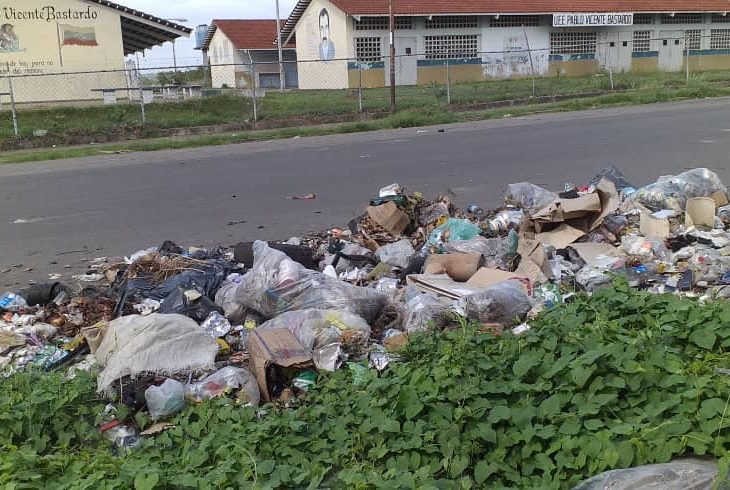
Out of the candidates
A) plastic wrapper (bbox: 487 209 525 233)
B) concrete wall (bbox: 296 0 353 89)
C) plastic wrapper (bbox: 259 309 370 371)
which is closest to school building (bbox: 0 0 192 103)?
concrete wall (bbox: 296 0 353 89)

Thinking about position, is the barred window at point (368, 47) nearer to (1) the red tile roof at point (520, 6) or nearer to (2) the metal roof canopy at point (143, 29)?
(1) the red tile roof at point (520, 6)

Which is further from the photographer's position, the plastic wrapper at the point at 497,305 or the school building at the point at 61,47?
the school building at the point at 61,47

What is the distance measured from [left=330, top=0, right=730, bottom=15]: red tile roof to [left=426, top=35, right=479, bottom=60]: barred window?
64.8 inches

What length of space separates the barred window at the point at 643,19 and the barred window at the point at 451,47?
33.6ft

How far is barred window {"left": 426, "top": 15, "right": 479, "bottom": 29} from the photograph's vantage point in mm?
37594

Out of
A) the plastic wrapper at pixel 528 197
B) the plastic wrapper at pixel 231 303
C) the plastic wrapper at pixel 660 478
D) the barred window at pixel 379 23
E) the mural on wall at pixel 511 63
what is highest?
the barred window at pixel 379 23

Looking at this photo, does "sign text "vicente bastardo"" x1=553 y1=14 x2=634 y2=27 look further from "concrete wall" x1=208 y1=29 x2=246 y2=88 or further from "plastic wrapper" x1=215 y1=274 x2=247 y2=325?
"plastic wrapper" x1=215 y1=274 x2=247 y2=325

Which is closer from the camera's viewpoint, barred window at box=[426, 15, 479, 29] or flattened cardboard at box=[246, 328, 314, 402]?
flattened cardboard at box=[246, 328, 314, 402]

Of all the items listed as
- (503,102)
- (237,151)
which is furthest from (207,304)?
(503,102)

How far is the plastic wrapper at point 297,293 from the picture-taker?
5.04m

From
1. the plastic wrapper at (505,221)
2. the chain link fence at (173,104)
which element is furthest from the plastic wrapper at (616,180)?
the chain link fence at (173,104)

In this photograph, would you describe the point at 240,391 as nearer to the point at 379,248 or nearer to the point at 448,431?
the point at 448,431

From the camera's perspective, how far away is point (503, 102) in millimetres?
24297

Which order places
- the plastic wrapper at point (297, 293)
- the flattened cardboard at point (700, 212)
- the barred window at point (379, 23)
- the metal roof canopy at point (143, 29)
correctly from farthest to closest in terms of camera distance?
the barred window at point (379, 23), the metal roof canopy at point (143, 29), the flattened cardboard at point (700, 212), the plastic wrapper at point (297, 293)
